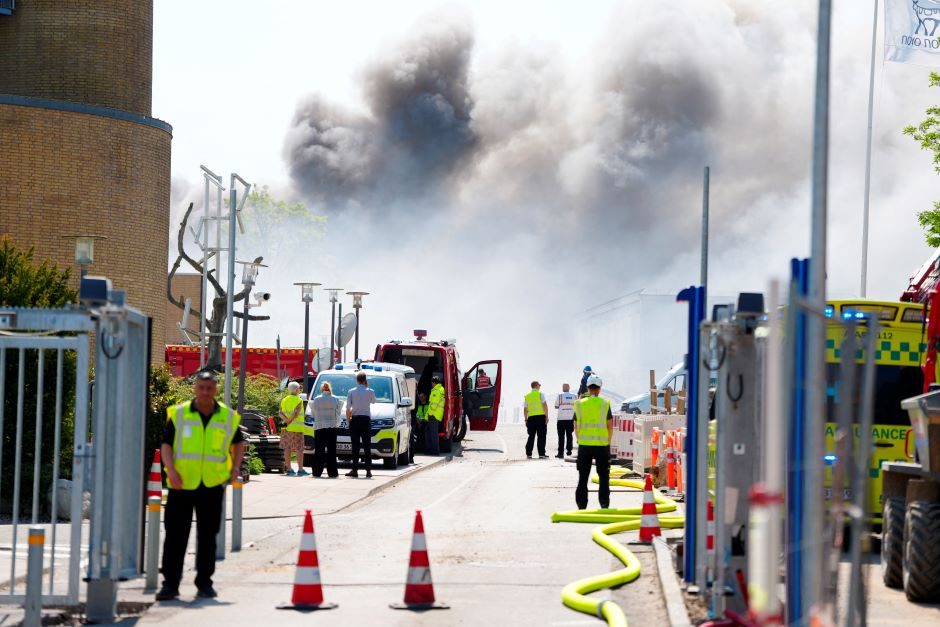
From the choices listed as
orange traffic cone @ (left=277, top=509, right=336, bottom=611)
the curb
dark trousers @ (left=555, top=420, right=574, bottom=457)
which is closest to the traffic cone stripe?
orange traffic cone @ (left=277, top=509, right=336, bottom=611)

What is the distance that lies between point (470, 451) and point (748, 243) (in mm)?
38502

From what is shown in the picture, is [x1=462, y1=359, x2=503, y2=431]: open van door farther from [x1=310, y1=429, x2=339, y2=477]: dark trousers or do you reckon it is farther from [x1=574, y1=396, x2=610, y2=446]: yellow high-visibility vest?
[x1=574, y1=396, x2=610, y2=446]: yellow high-visibility vest

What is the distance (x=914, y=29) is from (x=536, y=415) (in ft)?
36.4

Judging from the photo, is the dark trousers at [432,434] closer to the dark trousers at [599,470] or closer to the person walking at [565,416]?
the person walking at [565,416]

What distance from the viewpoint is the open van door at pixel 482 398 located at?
3778cm

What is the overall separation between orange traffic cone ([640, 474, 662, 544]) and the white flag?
19534 mm

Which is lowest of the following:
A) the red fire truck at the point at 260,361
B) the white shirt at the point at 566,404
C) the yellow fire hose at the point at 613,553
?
the yellow fire hose at the point at 613,553

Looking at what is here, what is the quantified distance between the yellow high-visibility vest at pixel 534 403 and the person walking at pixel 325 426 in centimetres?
653

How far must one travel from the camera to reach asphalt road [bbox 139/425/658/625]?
1007cm

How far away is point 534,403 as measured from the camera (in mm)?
30672

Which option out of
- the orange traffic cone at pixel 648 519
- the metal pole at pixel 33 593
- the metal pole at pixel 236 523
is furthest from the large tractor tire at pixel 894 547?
the metal pole at pixel 33 593

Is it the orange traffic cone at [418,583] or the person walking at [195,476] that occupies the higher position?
the person walking at [195,476]

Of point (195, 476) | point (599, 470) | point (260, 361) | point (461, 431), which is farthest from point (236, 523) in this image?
point (260, 361)

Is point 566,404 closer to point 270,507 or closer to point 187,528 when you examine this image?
point 270,507
